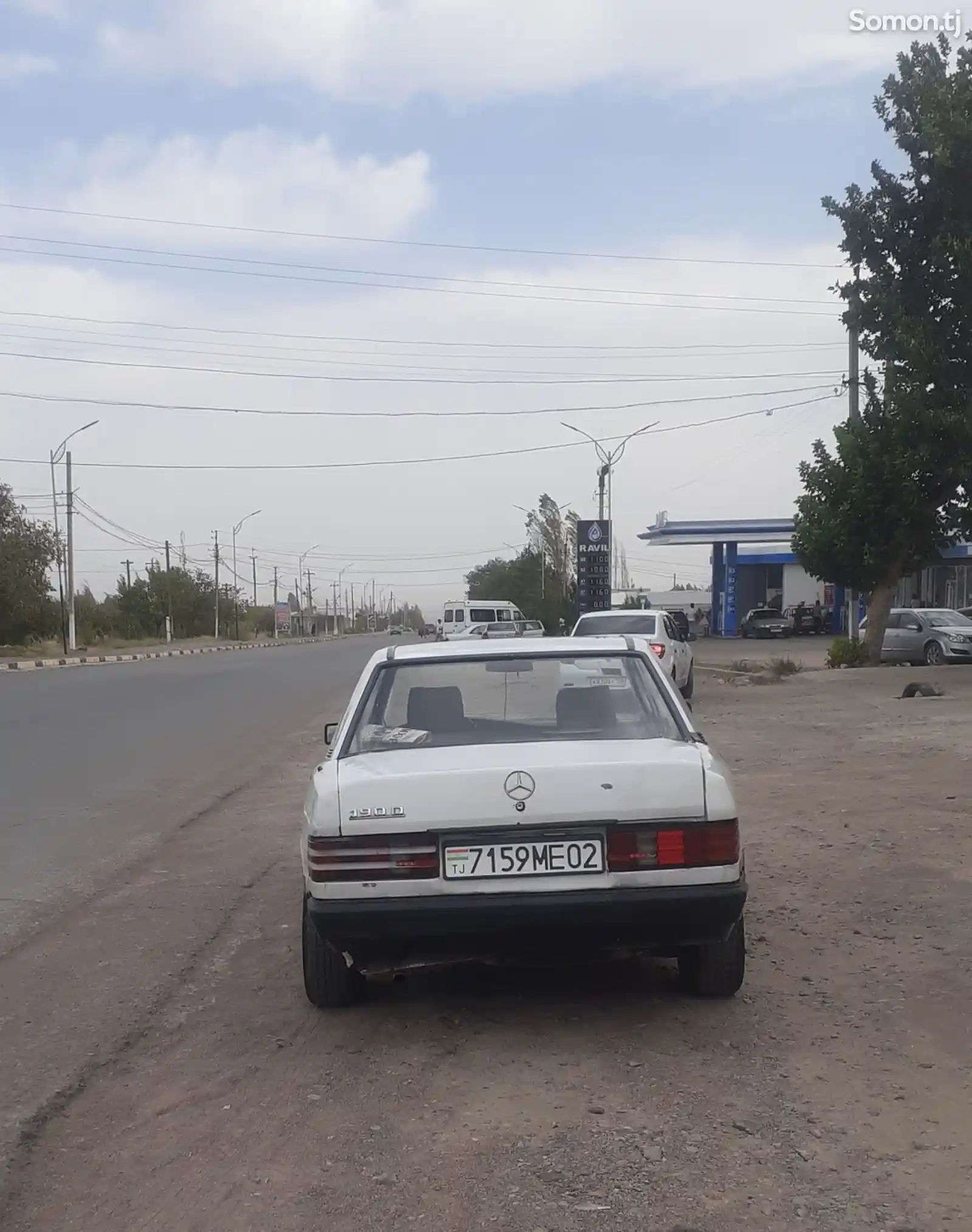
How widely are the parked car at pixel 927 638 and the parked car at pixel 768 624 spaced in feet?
82.4

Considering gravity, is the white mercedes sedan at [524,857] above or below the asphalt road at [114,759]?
above

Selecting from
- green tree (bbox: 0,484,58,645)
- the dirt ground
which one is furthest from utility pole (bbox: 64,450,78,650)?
the dirt ground

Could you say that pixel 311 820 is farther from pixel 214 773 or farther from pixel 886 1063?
pixel 214 773

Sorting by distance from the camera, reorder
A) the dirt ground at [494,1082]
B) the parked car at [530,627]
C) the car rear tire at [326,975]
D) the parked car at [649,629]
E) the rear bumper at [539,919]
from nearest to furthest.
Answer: the dirt ground at [494,1082]
the rear bumper at [539,919]
the car rear tire at [326,975]
the parked car at [649,629]
the parked car at [530,627]

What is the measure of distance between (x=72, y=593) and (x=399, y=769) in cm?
5059

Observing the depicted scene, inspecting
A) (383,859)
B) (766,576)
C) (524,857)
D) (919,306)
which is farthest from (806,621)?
(383,859)

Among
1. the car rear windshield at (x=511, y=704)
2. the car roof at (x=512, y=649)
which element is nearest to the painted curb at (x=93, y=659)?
the car roof at (x=512, y=649)

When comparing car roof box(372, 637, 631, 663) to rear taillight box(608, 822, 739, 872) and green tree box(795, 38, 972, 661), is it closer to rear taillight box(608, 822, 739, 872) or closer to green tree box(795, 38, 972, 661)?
rear taillight box(608, 822, 739, 872)

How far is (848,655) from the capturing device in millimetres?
27156

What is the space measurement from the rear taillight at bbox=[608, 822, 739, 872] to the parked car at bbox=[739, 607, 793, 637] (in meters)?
51.9

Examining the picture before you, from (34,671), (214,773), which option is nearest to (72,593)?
(34,671)

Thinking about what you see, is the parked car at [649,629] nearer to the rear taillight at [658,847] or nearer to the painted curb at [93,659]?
the rear taillight at [658,847]

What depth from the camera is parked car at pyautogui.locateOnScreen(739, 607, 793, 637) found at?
2170 inches

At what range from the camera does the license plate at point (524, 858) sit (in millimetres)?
4383
